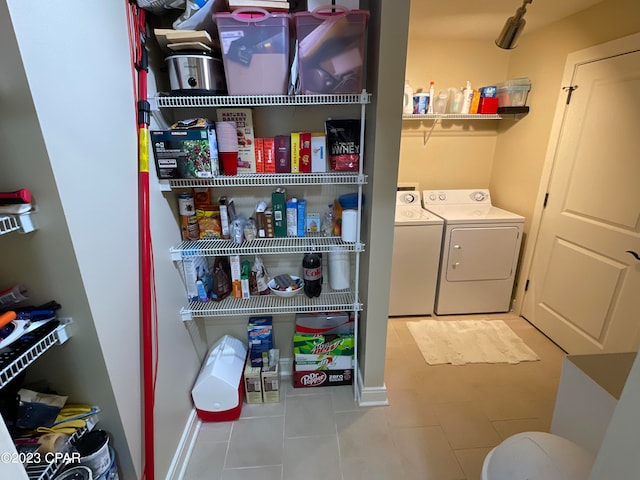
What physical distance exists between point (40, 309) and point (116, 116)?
2.20 ft

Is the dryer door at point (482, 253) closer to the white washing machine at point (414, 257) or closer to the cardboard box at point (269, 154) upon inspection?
the white washing machine at point (414, 257)

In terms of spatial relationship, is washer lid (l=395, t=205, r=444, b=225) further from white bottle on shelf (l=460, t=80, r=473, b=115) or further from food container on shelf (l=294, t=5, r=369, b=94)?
food container on shelf (l=294, t=5, r=369, b=94)

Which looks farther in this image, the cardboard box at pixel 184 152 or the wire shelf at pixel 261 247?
the wire shelf at pixel 261 247

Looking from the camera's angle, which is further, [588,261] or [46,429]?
[588,261]

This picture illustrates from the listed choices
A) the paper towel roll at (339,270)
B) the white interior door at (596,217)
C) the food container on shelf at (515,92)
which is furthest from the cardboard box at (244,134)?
the food container on shelf at (515,92)

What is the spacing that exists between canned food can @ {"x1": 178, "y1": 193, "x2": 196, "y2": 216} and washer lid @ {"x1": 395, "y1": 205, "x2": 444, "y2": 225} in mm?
1571

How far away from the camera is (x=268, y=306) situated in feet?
5.51

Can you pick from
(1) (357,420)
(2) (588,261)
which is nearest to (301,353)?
(1) (357,420)

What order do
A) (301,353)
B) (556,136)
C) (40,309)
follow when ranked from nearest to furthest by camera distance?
(40,309), (301,353), (556,136)

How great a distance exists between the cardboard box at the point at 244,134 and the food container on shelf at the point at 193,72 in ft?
0.40

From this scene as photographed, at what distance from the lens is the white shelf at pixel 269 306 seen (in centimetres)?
164

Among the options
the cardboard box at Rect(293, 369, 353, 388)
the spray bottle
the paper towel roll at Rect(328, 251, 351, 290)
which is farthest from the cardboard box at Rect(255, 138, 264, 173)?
the spray bottle

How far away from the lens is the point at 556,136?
2.32 metres

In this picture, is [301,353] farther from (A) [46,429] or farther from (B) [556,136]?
(B) [556,136]
